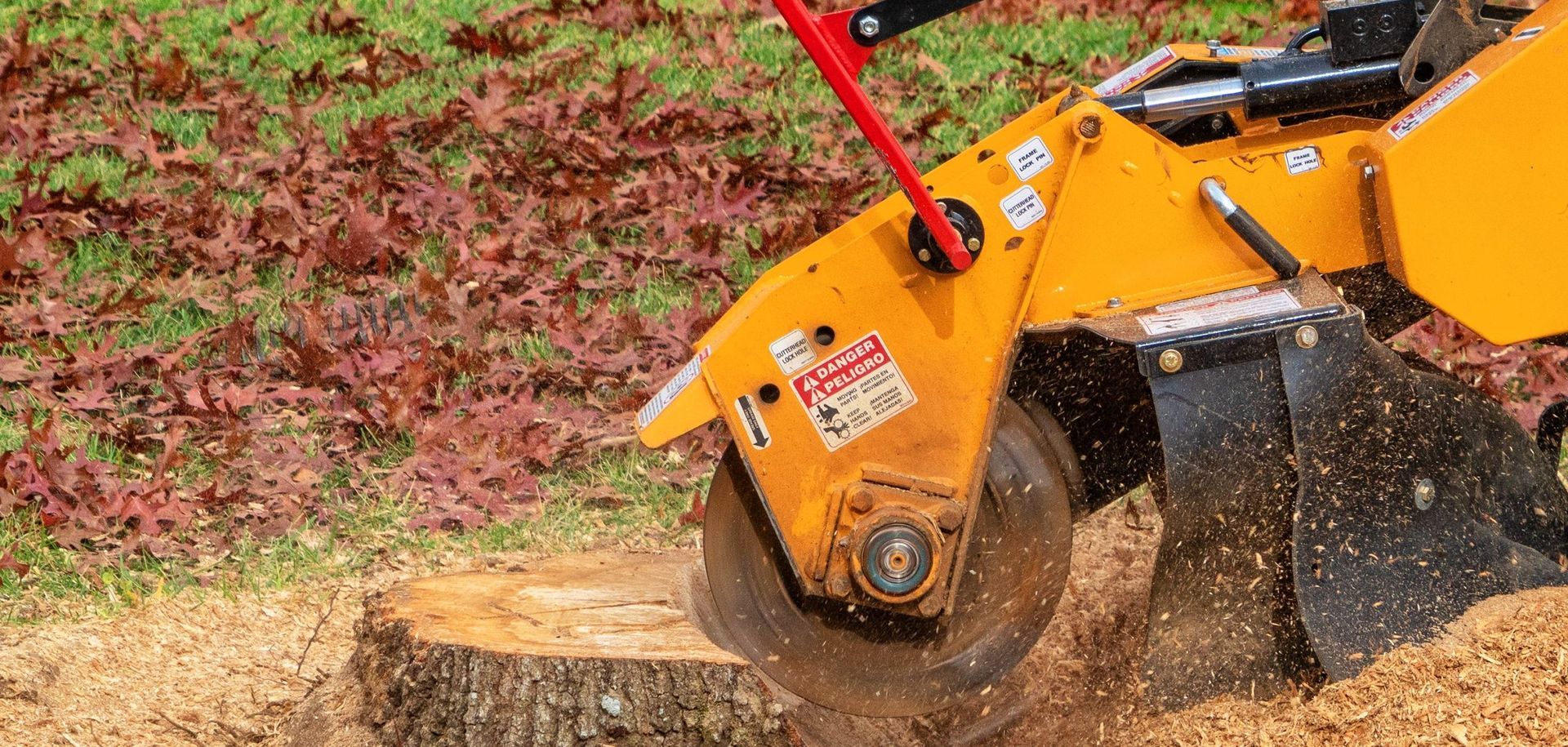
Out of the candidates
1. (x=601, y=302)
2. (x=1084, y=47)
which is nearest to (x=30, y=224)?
(x=601, y=302)

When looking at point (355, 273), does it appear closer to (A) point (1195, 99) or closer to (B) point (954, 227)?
(B) point (954, 227)

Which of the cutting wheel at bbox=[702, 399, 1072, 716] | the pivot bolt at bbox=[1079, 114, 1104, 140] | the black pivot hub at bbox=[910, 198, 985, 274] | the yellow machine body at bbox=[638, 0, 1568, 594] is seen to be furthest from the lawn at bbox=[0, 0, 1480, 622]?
the pivot bolt at bbox=[1079, 114, 1104, 140]

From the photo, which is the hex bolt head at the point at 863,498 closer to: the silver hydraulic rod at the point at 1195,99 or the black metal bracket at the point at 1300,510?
the black metal bracket at the point at 1300,510

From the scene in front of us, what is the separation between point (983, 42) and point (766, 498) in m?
5.42

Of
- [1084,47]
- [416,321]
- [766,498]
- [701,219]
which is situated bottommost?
[1084,47]

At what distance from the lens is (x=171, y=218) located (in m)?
5.47

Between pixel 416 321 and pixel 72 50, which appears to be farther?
pixel 72 50

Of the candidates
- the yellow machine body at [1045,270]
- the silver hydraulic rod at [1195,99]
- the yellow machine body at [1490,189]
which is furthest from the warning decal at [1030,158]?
A: the yellow machine body at [1490,189]

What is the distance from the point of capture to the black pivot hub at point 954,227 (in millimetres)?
2594

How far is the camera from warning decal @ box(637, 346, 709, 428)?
2.77m

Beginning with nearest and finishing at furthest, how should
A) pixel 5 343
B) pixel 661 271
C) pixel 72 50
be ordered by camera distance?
pixel 5 343
pixel 661 271
pixel 72 50

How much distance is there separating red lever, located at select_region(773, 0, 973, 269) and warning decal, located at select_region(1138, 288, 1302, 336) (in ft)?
1.19

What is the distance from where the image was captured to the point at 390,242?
17.2 ft

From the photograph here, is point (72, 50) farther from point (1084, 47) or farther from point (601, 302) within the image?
point (1084, 47)
